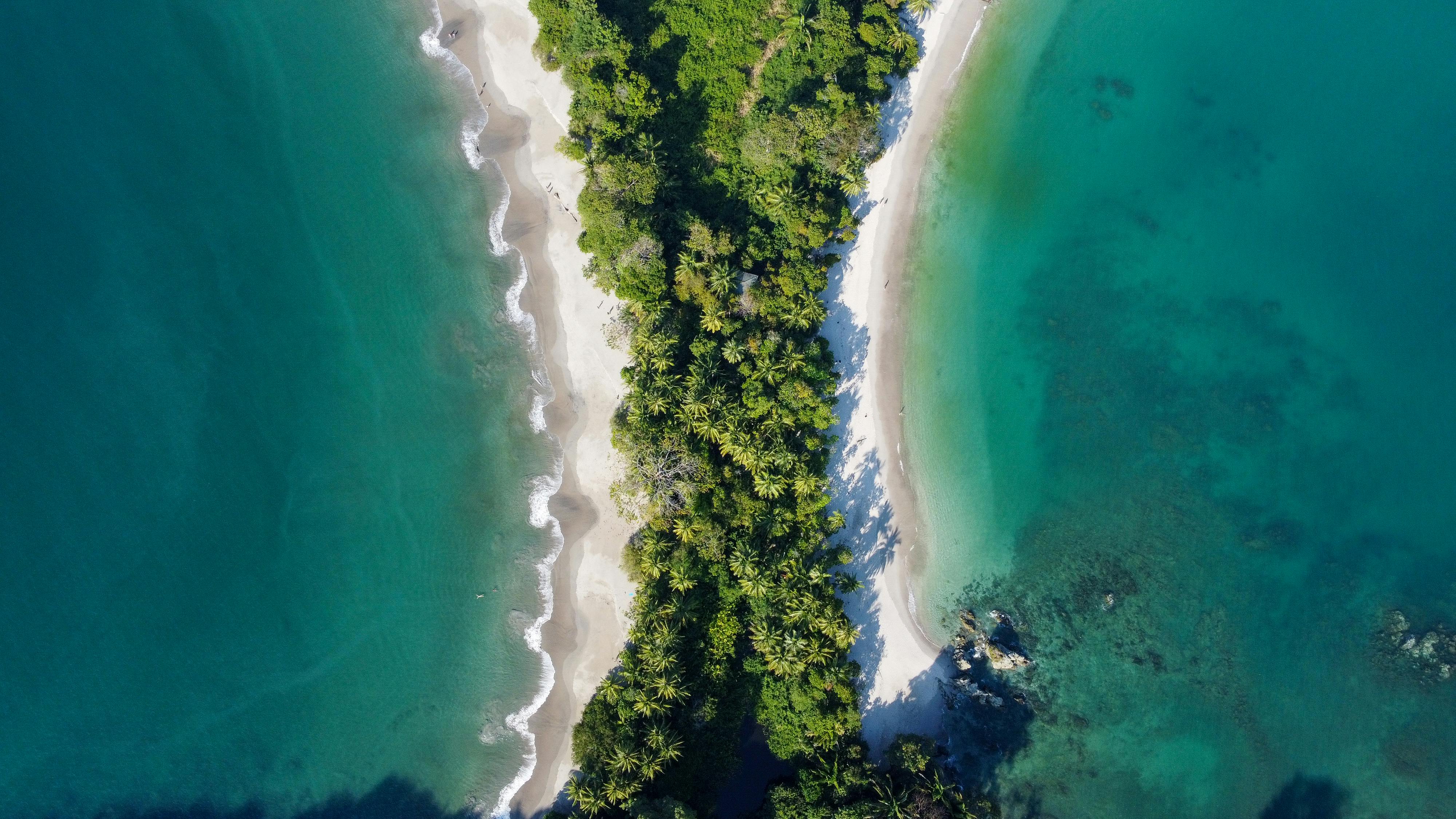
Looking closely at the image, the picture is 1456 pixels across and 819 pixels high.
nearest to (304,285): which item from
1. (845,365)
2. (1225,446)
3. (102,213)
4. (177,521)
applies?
(102,213)

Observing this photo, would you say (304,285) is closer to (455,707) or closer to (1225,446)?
(455,707)

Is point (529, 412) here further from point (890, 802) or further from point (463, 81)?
point (890, 802)

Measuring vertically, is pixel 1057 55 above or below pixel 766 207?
above

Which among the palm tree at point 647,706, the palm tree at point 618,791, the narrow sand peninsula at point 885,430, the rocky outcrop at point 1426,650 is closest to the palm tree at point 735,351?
the narrow sand peninsula at point 885,430

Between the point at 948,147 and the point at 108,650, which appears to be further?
the point at 948,147

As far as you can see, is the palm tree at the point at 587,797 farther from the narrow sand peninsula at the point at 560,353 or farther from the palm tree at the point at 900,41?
the palm tree at the point at 900,41

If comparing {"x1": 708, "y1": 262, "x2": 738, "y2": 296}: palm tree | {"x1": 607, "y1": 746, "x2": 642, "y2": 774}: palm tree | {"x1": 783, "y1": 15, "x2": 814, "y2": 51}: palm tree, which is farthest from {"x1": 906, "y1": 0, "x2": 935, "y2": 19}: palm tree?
{"x1": 607, "y1": 746, "x2": 642, "y2": 774}: palm tree
